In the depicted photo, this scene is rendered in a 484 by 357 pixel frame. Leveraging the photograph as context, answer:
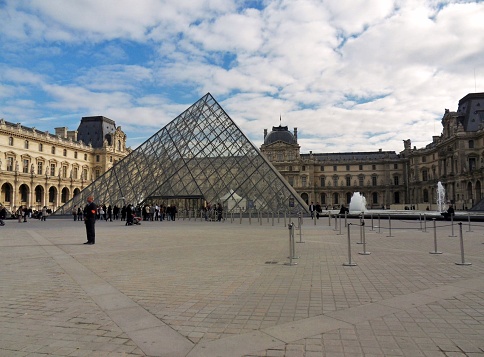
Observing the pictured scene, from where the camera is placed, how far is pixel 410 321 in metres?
3.74

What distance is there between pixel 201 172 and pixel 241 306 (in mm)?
22512

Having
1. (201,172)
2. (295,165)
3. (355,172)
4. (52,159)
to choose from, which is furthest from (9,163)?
(355,172)

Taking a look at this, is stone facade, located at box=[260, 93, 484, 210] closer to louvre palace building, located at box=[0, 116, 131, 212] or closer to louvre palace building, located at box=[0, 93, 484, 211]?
louvre palace building, located at box=[0, 93, 484, 211]

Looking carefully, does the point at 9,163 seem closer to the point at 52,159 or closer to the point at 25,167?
the point at 25,167

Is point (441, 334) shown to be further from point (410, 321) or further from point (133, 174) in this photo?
point (133, 174)

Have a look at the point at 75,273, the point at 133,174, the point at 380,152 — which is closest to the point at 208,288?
the point at 75,273

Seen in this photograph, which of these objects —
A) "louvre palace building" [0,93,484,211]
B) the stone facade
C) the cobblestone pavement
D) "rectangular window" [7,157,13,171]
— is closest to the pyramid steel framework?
"louvre palace building" [0,93,484,211]

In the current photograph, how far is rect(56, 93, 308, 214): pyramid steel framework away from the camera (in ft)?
80.4

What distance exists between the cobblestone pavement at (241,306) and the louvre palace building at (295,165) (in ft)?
58.4

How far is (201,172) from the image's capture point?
26.6 meters

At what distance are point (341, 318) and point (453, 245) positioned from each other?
7869mm

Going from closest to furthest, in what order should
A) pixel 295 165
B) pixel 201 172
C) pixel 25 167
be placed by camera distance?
1. pixel 201 172
2. pixel 25 167
3. pixel 295 165

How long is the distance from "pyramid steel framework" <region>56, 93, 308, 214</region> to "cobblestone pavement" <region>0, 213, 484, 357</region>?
54.6 feet

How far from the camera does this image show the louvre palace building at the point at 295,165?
47906 mm
